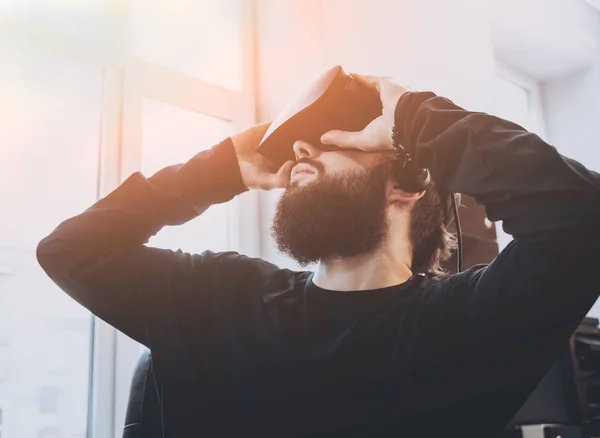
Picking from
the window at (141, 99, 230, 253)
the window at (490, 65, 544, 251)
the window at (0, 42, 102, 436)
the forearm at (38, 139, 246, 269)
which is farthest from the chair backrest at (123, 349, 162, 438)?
the window at (490, 65, 544, 251)

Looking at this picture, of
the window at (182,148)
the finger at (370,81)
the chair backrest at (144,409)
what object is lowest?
the chair backrest at (144,409)

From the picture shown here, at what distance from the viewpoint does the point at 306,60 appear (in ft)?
5.89

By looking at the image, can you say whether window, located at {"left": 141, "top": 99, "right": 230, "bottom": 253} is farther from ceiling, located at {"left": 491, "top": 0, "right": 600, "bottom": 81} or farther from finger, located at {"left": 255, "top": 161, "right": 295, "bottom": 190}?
ceiling, located at {"left": 491, "top": 0, "right": 600, "bottom": 81}

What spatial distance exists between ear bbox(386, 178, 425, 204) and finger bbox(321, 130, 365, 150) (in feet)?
0.21

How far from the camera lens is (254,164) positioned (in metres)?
1.00

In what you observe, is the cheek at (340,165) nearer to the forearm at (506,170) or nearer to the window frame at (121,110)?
the forearm at (506,170)

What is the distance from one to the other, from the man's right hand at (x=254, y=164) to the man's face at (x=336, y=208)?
8 cm

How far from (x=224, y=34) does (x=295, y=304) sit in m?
1.26

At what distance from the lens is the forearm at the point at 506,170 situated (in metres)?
0.67

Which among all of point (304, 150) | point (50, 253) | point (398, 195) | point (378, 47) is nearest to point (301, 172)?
point (304, 150)

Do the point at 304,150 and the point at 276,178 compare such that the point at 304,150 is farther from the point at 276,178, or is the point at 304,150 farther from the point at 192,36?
the point at 192,36

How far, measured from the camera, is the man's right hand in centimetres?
98

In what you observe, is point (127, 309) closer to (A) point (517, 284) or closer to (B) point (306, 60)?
(A) point (517, 284)

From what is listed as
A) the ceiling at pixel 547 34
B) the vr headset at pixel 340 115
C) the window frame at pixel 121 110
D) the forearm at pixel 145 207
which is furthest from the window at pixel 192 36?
the vr headset at pixel 340 115
